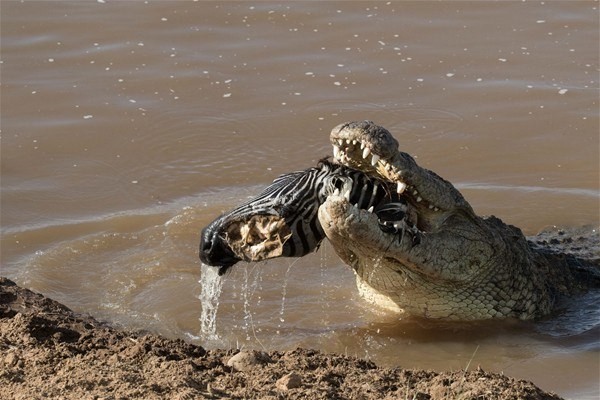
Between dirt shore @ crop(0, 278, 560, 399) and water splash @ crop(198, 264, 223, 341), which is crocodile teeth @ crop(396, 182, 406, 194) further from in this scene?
water splash @ crop(198, 264, 223, 341)

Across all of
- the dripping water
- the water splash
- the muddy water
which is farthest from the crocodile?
the water splash

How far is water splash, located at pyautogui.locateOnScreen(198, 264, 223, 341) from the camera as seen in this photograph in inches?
231

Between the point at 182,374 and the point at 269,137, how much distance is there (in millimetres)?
4830

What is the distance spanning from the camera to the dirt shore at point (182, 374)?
4207 millimetres

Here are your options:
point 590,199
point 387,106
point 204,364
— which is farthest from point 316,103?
point 204,364

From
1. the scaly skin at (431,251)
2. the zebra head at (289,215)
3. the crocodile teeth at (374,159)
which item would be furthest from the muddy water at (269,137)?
the crocodile teeth at (374,159)

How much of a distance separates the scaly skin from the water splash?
747mm

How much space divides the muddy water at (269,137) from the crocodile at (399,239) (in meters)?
0.20

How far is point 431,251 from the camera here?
5727 mm

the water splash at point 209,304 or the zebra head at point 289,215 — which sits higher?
the zebra head at point 289,215

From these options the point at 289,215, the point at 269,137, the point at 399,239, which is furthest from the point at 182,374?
the point at 269,137

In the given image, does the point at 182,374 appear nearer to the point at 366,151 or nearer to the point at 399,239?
the point at 366,151

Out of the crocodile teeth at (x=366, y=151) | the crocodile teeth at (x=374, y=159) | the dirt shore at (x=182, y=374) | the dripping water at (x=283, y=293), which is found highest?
the crocodile teeth at (x=366, y=151)

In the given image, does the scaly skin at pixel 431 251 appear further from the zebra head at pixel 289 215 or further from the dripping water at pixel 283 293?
the dripping water at pixel 283 293
